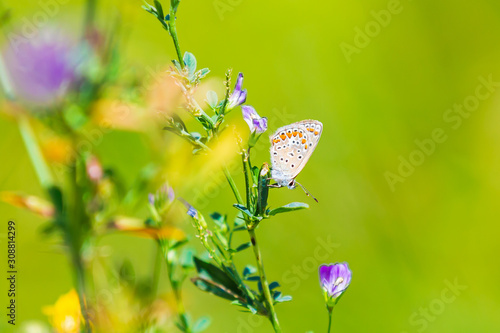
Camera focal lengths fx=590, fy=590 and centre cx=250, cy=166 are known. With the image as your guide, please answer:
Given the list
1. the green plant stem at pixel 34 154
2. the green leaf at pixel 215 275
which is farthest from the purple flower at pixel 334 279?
the green plant stem at pixel 34 154

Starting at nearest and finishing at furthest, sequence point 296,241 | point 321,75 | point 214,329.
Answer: point 214,329 < point 296,241 < point 321,75

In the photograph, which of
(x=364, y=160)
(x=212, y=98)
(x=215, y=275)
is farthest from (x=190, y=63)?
(x=364, y=160)

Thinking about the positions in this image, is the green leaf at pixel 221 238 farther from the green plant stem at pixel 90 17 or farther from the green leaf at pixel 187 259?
the green plant stem at pixel 90 17

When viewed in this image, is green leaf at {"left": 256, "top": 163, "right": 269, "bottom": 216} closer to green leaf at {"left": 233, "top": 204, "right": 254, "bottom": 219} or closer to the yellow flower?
green leaf at {"left": 233, "top": 204, "right": 254, "bottom": 219}

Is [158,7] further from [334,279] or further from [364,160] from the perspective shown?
[364,160]

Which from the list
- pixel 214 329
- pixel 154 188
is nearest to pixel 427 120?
pixel 214 329

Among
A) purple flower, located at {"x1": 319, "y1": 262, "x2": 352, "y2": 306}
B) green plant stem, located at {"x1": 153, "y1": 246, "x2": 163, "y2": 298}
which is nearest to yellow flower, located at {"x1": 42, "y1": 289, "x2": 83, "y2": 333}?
green plant stem, located at {"x1": 153, "y1": 246, "x2": 163, "y2": 298}

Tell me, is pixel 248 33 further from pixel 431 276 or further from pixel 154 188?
pixel 154 188
